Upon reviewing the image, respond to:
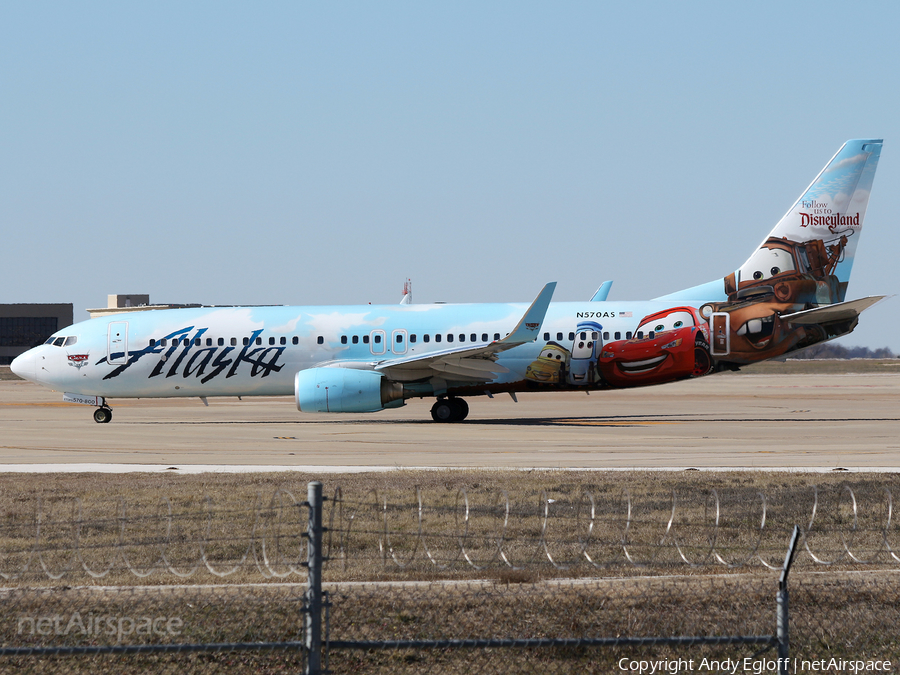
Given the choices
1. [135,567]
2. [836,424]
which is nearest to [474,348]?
[836,424]

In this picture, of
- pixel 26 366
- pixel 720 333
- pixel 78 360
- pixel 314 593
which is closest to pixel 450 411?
pixel 720 333

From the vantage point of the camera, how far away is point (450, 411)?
33.7 metres

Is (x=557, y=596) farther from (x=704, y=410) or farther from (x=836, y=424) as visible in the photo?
(x=704, y=410)

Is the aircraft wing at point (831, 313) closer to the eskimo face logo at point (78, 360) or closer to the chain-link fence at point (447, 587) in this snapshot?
the chain-link fence at point (447, 587)

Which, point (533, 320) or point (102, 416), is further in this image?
point (102, 416)

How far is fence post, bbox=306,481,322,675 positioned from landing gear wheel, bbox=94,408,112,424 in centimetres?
3011

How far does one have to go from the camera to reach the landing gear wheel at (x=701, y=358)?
3266 centimetres

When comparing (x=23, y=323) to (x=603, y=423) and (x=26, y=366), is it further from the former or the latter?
(x=603, y=423)

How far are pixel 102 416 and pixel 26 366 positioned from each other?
3.55m

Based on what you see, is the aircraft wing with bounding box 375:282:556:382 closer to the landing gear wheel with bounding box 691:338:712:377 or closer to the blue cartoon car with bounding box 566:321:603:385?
the blue cartoon car with bounding box 566:321:603:385

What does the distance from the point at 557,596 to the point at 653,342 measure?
80.4 ft

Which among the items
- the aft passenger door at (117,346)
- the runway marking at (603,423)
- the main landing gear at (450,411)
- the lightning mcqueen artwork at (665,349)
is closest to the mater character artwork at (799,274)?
the lightning mcqueen artwork at (665,349)

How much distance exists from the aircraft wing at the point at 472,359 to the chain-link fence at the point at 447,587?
1644 centimetres

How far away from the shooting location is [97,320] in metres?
35.5
